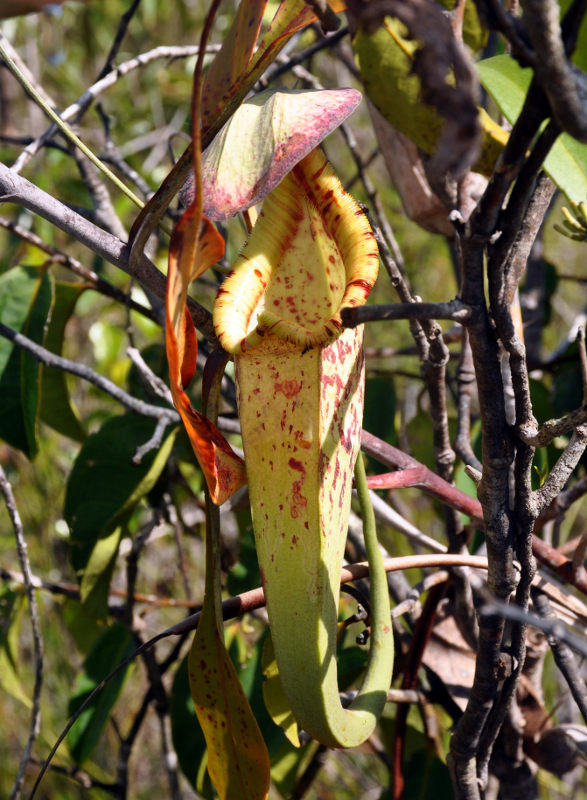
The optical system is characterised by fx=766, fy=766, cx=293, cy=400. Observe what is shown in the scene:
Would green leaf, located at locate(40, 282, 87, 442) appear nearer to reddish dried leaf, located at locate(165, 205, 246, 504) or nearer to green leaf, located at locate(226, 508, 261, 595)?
green leaf, located at locate(226, 508, 261, 595)

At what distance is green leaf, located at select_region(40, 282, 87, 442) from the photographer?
3.24 feet

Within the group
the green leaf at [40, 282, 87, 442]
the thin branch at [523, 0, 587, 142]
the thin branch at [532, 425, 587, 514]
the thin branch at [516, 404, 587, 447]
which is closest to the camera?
the thin branch at [523, 0, 587, 142]

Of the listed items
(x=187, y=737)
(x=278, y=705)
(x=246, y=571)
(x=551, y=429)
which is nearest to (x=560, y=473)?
(x=551, y=429)

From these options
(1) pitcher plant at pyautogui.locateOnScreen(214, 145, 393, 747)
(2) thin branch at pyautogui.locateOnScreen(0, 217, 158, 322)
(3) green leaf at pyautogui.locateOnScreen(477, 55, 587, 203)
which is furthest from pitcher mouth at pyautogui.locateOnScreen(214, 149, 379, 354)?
(2) thin branch at pyautogui.locateOnScreen(0, 217, 158, 322)

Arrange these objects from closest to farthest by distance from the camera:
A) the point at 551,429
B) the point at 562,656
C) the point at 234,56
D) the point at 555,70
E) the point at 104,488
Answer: the point at 555,70
the point at 551,429
the point at 234,56
the point at 562,656
the point at 104,488

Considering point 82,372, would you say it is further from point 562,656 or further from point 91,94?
point 562,656

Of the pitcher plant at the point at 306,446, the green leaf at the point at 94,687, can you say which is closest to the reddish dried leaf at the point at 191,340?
the pitcher plant at the point at 306,446

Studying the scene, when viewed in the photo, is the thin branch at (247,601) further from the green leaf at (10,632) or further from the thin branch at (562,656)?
the green leaf at (10,632)

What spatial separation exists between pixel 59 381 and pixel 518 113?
2.31 feet

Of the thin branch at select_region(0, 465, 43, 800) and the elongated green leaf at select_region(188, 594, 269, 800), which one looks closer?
the elongated green leaf at select_region(188, 594, 269, 800)

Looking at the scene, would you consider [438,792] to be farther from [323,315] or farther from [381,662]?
[323,315]

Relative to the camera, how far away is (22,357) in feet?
2.97

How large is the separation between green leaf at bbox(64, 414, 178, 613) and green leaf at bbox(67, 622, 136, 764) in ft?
0.37

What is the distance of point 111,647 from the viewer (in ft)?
3.21
